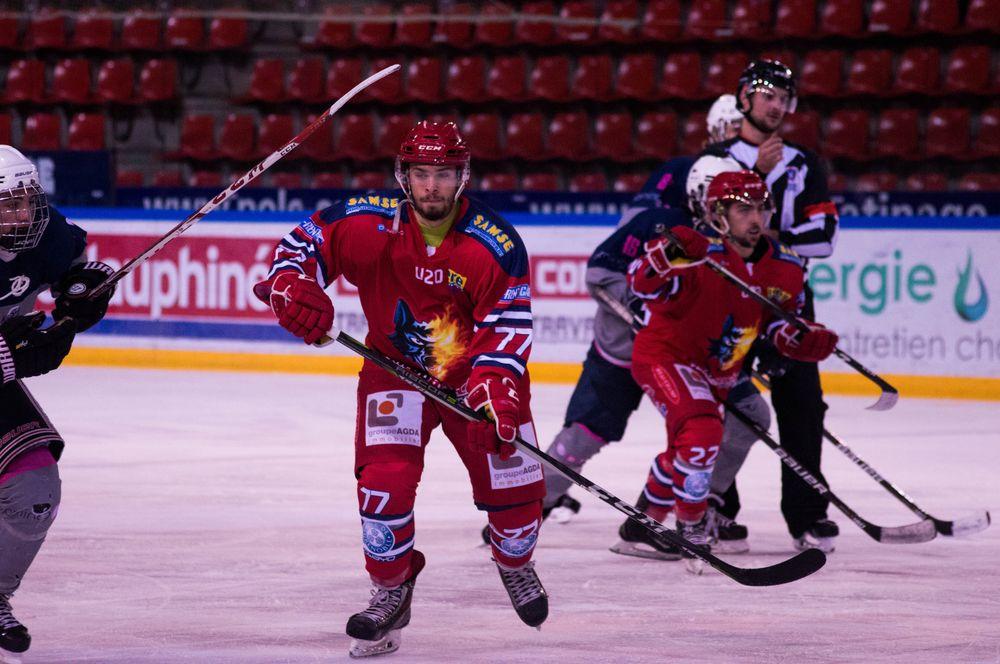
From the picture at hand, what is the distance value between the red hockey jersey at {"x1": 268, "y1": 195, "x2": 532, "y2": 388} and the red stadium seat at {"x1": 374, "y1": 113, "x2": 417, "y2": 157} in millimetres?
8182

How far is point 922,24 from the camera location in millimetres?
10953

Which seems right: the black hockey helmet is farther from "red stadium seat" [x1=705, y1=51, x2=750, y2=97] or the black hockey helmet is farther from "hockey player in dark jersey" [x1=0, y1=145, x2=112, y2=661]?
"red stadium seat" [x1=705, y1=51, x2=750, y2=97]

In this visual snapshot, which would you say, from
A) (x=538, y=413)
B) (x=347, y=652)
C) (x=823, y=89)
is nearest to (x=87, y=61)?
(x=823, y=89)

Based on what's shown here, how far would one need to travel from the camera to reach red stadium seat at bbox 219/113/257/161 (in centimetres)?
1247

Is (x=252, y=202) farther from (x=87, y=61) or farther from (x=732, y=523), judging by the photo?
(x=732, y=523)

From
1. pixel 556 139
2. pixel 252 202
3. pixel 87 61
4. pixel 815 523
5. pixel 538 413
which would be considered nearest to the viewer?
pixel 815 523

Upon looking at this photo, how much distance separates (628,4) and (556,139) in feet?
4.01

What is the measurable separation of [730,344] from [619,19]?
7.58 m

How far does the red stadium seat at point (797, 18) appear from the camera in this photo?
37.3 ft

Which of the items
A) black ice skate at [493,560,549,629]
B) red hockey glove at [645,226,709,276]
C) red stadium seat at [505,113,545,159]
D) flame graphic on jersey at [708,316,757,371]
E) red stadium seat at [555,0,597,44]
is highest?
red stadium seat at [555,0,597,44]

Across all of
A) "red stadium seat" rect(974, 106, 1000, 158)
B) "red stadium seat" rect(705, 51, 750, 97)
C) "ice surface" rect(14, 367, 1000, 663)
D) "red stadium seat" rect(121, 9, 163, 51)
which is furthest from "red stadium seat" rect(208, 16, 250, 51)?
"ice surface" rect(14, 367, 1000, 663)

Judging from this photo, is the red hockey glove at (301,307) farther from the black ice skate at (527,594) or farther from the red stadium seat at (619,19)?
the red stadium seat at (619,19)

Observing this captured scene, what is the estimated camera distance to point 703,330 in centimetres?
463

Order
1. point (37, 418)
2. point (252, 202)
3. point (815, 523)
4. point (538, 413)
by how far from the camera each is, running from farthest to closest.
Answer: point (252, 202) → point (538, 413) → point (815, 523) → point (37, 418)
